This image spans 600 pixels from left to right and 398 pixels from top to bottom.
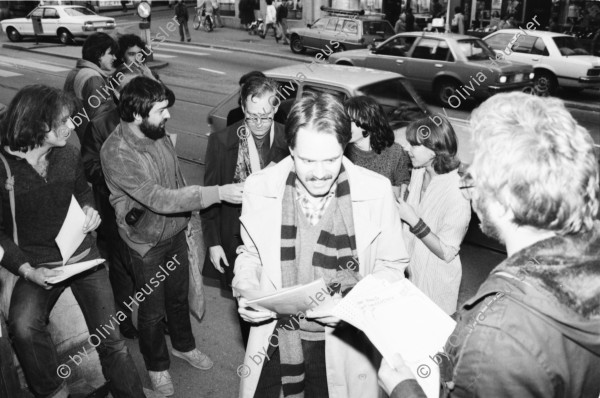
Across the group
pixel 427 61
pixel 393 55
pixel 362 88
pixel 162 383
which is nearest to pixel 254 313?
pixel 162 383

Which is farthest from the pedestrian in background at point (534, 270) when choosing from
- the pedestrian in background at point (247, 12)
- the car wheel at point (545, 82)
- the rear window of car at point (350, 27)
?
the pedestrian in background at point (247, 12)

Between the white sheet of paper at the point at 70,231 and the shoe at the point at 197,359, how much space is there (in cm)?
144

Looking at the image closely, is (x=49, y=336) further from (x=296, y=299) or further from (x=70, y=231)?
(x=296, y=299)

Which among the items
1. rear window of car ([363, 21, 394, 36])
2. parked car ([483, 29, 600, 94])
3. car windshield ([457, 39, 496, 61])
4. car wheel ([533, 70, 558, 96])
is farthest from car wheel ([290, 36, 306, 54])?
car wheel ([533, 70, 558, 96])

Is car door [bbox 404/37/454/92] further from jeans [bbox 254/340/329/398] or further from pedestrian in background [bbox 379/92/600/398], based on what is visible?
pedestrian in background [bbox 379/92/600/398]

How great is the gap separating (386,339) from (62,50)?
25106 millimetres

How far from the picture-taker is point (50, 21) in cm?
2581

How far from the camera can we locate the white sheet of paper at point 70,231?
325 cm

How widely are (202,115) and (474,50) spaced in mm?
6978

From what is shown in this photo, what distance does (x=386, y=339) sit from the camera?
2125 millimetres

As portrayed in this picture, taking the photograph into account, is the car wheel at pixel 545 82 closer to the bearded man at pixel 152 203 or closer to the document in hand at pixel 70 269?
the bearded man at pixel 152 203

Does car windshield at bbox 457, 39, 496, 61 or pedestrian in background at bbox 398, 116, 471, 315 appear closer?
pedestrian in background at bbox 398, 116, 471, 315

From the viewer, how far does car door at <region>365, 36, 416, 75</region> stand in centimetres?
1471

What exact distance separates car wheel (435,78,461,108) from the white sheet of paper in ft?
39.7
